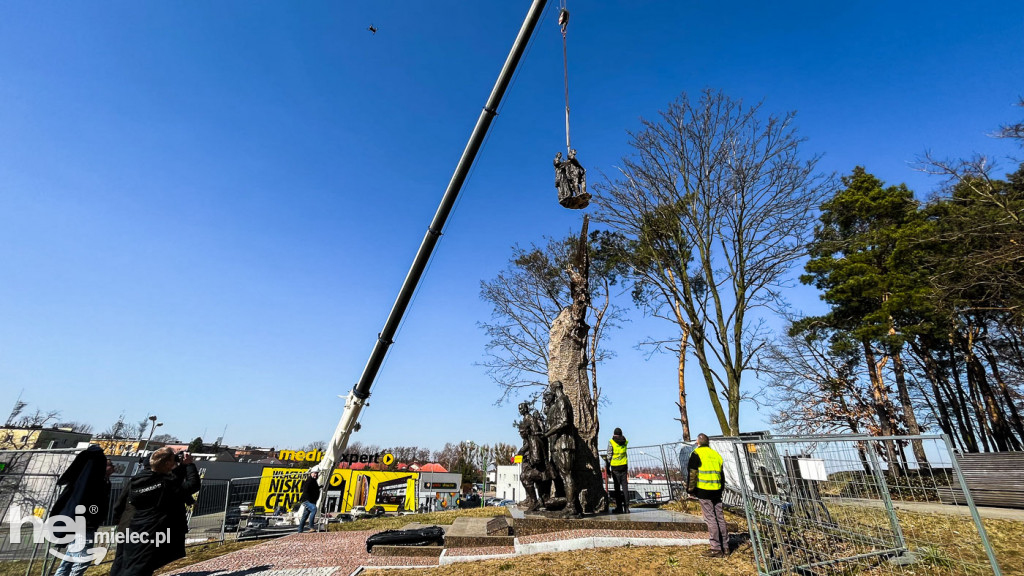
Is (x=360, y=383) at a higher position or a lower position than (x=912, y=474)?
higher

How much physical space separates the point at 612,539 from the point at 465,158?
9755mm

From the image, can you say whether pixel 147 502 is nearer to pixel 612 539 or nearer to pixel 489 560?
pixel 489 560

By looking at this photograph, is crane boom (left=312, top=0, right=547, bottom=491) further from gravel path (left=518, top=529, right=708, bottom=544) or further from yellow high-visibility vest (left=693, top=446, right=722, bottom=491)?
yellow high-visibility vest (left=693, top=446, right=722, bottom=491)

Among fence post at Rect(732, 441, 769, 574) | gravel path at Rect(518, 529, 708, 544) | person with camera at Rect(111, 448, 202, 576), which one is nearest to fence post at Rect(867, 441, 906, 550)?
fence post at Rect(732, 441, 769, 574)

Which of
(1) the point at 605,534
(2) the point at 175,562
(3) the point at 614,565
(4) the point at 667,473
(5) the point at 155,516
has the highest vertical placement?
(5) the point at 155,516

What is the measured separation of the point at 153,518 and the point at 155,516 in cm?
2

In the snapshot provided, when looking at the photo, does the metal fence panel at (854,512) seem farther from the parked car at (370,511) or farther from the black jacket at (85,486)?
the parked car at (370,511)

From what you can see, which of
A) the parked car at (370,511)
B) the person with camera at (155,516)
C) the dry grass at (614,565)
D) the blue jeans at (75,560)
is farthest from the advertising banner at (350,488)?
the person with camera at (155,516)

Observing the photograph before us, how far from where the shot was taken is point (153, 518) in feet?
13.9

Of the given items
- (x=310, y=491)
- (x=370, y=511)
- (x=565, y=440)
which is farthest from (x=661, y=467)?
(x=370, y=511)

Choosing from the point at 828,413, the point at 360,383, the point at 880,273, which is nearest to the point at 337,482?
the point at 360,383

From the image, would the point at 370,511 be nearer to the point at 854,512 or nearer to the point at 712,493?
the point at 712,493

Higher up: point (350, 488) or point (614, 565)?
point (614, 565)

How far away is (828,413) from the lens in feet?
65.9
